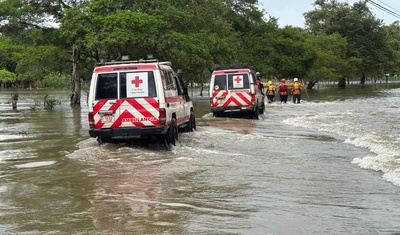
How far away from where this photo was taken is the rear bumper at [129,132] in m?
11.9

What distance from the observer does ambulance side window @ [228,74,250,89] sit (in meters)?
21.6

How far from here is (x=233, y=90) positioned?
2170 cm

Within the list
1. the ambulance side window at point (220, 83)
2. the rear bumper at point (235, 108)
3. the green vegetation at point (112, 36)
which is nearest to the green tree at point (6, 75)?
the green vegetation at point (112, 36)

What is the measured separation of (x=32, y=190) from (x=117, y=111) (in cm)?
413

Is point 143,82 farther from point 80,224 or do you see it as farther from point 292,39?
point 292,39

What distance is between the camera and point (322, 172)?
9.48 metres

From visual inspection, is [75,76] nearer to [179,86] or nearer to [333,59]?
[179,86]

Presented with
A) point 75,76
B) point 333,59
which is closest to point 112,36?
point 75,76

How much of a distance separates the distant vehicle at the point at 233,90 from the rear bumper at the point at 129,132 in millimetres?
9728

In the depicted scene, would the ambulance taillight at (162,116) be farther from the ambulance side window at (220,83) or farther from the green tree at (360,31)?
the green tree at (360,31)

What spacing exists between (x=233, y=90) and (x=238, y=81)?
0.41 meters

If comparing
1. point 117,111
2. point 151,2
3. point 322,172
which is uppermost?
point 151,2

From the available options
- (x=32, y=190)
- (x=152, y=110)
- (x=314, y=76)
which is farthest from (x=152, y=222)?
(x=314, y=76)

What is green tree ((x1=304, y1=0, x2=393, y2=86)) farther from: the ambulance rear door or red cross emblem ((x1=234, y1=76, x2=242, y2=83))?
the ambulance rear door
